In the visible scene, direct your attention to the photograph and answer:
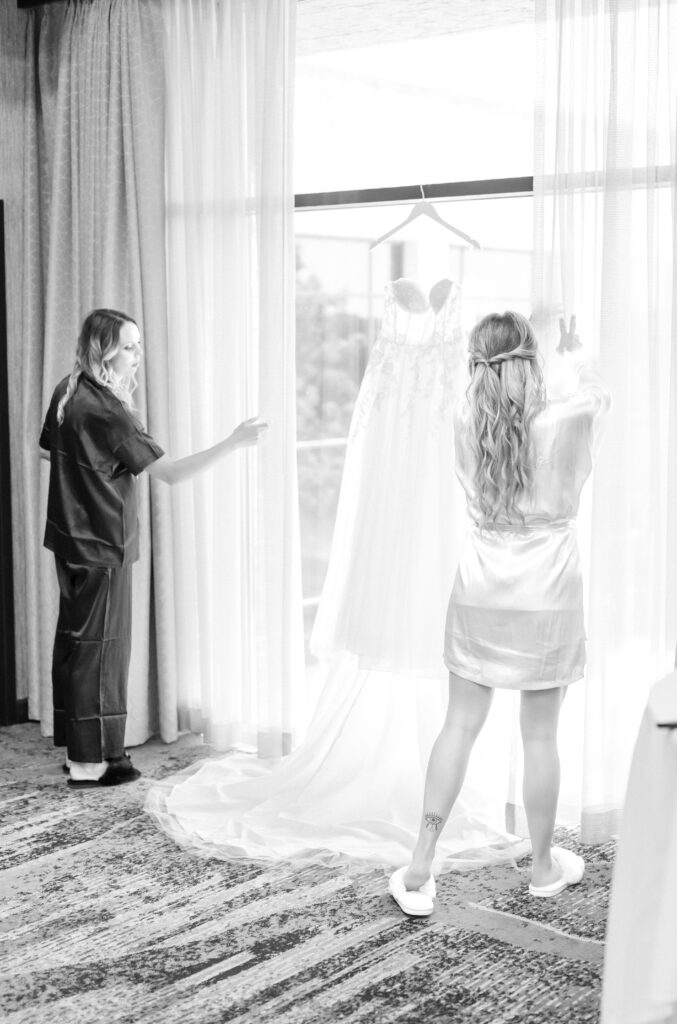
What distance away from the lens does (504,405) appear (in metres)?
2.92

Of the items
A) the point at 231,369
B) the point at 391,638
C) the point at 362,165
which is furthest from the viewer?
the point at 362,165

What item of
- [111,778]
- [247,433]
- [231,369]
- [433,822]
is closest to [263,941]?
[433,822]

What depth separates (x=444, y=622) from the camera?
3430 millimetres

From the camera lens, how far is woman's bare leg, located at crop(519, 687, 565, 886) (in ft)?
9.96

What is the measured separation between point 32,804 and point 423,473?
5.24 feet

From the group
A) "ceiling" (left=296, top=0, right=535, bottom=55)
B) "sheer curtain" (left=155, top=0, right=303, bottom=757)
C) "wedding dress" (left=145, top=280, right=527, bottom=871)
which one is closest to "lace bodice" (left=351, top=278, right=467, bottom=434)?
"wedding dress" (left=145, top=280, right=527, bottom=871)

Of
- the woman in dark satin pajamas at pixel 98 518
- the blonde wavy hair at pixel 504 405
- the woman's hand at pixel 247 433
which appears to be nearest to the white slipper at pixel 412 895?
the blonde wavy hair at pixel 504 405

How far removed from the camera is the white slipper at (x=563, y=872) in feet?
10.1

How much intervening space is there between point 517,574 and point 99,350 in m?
1.60

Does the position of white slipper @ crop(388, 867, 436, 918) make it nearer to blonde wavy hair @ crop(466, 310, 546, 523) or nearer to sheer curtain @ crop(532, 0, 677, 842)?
sheer curtain @ crop(532, 0, 677, 842)

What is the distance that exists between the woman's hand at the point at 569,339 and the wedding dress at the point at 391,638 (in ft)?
0.97

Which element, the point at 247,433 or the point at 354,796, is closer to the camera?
the point at 354,796

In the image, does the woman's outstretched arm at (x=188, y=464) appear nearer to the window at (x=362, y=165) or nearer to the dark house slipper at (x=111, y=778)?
the window at (x=362, y=165)

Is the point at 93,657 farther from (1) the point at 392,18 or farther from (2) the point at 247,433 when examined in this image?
(1) the point at 392,18
